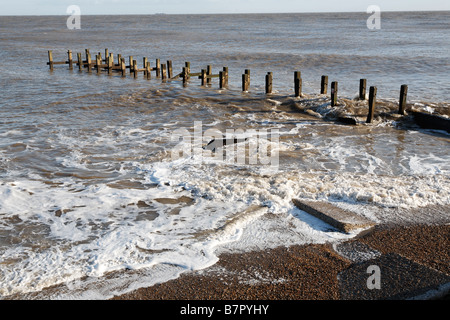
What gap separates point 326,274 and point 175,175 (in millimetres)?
4738

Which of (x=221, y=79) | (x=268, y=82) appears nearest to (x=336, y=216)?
(x=268, y=82)

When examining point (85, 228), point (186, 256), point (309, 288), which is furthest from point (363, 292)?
point (85, 228)

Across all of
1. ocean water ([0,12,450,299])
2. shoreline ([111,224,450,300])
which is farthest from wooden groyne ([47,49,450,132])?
shoreline ([111,224,450,300])

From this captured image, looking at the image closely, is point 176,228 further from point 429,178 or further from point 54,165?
point 429,178

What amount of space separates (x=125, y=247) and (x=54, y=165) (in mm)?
4776

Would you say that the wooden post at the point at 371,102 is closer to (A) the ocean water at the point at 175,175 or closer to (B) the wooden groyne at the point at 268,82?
(B) the wooden groyne at the point at 268,82

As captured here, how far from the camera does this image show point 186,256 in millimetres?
6066

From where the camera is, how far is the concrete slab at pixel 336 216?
666 cm

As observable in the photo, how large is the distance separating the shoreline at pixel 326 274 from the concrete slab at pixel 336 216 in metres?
0.29

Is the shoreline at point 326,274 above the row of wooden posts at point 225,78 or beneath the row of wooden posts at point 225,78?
beneath

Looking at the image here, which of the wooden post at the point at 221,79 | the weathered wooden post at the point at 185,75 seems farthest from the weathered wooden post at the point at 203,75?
the wooden post at the point at 221,79

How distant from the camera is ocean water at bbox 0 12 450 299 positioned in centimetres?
611

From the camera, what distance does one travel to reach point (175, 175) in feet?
31.0

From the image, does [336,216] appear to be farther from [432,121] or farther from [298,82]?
[298,82]
